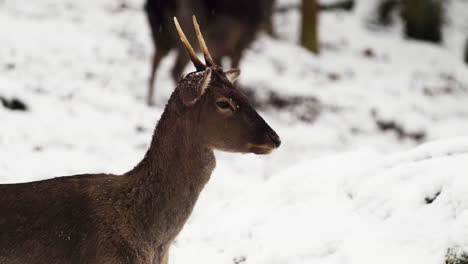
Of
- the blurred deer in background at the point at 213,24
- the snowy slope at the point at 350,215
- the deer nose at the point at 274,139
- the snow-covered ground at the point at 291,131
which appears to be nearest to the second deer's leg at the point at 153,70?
the blurred deer in background at the point at 213,24

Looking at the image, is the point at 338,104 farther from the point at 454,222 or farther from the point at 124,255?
the point at 124,255

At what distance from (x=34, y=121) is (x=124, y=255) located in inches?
166

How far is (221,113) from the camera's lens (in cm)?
296

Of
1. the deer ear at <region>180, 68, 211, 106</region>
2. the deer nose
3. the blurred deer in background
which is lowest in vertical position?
the blurred deer in background

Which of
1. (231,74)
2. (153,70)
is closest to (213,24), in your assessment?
(153,70)

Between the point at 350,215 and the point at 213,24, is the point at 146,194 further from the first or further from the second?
the point at 213,24

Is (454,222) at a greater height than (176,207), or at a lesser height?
lesser

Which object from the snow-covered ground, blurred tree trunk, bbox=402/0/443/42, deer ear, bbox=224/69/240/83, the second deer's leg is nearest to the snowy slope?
the snow-covered ground

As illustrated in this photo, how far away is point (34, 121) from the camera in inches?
262

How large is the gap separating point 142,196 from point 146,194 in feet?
0.07

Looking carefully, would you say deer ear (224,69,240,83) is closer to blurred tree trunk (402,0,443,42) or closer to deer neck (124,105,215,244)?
deer neck (124,105,215,244)

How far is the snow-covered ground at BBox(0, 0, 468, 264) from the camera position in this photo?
3.92 m

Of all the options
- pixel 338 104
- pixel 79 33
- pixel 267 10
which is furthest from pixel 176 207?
pixel 79 33

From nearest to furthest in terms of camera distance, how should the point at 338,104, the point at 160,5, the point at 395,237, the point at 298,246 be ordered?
the point at 395,237 < the point at 298,246 < the point at 160,5 < the point at 338,104
